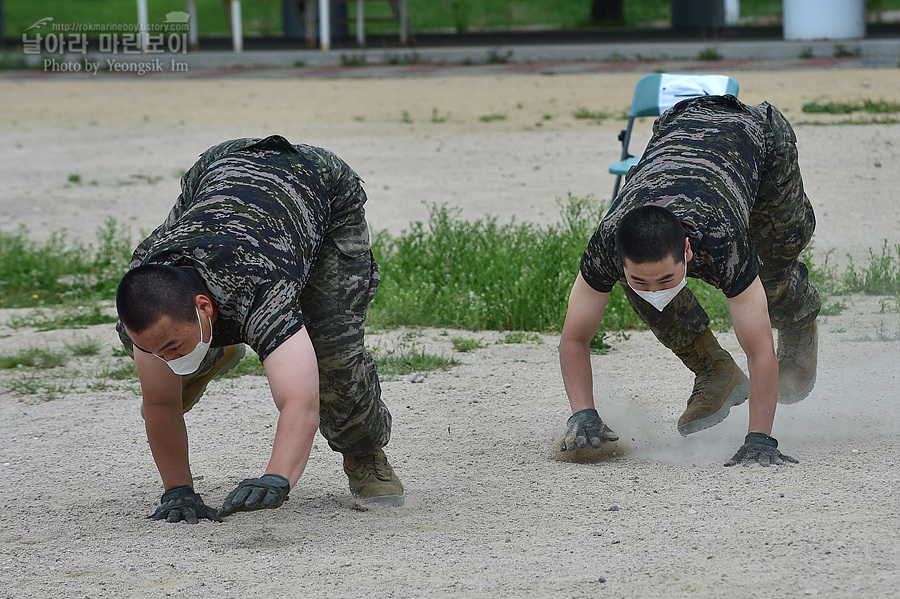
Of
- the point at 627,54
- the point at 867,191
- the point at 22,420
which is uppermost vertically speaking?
the point at 627,54

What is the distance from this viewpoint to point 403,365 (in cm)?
534

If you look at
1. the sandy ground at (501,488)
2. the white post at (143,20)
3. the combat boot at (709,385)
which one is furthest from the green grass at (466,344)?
the white post at (143,20)

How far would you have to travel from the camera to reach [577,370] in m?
3.84

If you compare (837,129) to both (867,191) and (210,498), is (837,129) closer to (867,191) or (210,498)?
(867,191)

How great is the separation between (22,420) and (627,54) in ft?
44.0

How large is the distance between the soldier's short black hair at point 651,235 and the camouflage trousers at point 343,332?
31.3 inches

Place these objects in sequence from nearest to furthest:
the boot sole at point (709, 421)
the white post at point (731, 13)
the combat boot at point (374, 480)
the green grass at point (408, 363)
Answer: the combat boot at point (374, 480), the boot sole at point (709, 421), the green grass at point (408, 363), the white post at point (731, 13)

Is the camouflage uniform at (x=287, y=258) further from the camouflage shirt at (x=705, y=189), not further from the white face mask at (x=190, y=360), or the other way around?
the camouflage shirt at (x=705, y=189)

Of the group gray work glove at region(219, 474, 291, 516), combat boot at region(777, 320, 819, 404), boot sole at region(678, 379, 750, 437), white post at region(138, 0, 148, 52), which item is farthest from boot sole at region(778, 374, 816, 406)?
white post at region(138, 0, 148, 52)

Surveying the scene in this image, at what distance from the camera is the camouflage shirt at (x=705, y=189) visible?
341 centimetres

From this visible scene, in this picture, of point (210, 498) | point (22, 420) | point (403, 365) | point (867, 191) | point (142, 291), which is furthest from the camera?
point (867, 191)

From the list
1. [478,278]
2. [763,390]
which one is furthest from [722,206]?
[478,278]

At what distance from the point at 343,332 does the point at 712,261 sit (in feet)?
3.72

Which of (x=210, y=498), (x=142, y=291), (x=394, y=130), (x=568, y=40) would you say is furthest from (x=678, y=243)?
(x=568, y=40)
